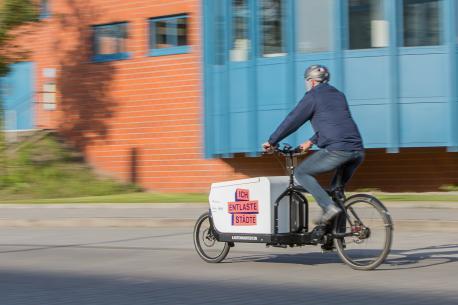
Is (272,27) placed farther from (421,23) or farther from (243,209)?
(243,209)

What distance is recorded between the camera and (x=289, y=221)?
962 cm

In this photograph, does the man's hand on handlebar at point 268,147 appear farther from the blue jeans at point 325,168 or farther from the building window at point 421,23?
the building window at point 421,23

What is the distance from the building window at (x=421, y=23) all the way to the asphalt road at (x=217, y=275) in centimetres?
741

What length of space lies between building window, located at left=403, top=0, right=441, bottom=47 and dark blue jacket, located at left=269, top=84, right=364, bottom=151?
35.4 feet

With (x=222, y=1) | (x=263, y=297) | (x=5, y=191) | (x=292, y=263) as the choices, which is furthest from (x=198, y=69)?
(x=263, y=297)

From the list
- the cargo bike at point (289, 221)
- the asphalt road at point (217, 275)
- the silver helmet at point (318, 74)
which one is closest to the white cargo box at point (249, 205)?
the cargo bike at point (289, 221)

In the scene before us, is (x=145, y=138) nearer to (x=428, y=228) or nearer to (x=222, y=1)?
(x=222, y=1)

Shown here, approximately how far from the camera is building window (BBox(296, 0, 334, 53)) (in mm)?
20172

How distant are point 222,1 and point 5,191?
7357 mm

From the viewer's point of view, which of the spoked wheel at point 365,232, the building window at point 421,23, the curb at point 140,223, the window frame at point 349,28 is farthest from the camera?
the window frame at point 349,28

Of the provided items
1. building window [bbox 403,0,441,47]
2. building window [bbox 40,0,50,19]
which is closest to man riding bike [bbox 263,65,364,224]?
building window [bbox 403,0,441,47]

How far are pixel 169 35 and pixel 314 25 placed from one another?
555 cm

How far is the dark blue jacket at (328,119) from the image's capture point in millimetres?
9211

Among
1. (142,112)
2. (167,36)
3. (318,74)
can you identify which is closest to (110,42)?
(167,36)
